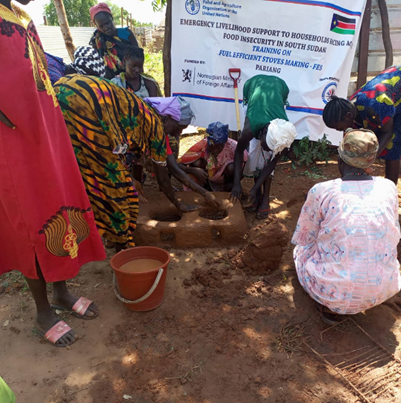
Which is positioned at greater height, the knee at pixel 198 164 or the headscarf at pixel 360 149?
the headscarf at pixel 360 149

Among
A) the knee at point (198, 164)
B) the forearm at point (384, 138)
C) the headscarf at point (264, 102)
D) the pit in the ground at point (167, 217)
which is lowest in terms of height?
the pit in the ground at point (167, 217)

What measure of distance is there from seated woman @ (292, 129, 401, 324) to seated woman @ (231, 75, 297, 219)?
118cm

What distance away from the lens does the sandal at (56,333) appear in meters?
2.27

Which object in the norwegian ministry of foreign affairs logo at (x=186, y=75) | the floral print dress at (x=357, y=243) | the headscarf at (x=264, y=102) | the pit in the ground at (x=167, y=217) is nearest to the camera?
the floral print dress at (x=357, y=243)

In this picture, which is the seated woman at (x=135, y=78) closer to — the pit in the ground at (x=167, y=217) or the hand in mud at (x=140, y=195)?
the hand in mud at (x=140, y=195)

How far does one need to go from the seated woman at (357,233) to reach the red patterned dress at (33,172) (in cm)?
152

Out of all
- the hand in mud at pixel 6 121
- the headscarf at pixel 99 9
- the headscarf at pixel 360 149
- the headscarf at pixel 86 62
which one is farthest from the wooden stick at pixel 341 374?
the headscarf at pixel 99 9

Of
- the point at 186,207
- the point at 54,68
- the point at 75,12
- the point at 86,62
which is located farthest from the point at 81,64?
the point at 75,12

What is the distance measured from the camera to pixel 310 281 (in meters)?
2.41

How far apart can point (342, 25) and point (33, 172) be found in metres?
4.36

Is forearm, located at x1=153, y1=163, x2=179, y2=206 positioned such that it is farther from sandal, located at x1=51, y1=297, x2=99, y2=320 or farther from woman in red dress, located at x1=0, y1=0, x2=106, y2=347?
sandal, located at x1=51, y1=297, x2=99, y2=320

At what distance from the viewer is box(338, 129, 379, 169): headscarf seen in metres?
2.14

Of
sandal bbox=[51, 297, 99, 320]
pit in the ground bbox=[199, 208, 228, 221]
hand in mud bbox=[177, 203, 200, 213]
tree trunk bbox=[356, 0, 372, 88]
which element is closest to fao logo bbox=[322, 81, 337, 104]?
tree trunk bbox=[356, 0, 372, 88]

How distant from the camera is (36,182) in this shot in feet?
6.23
